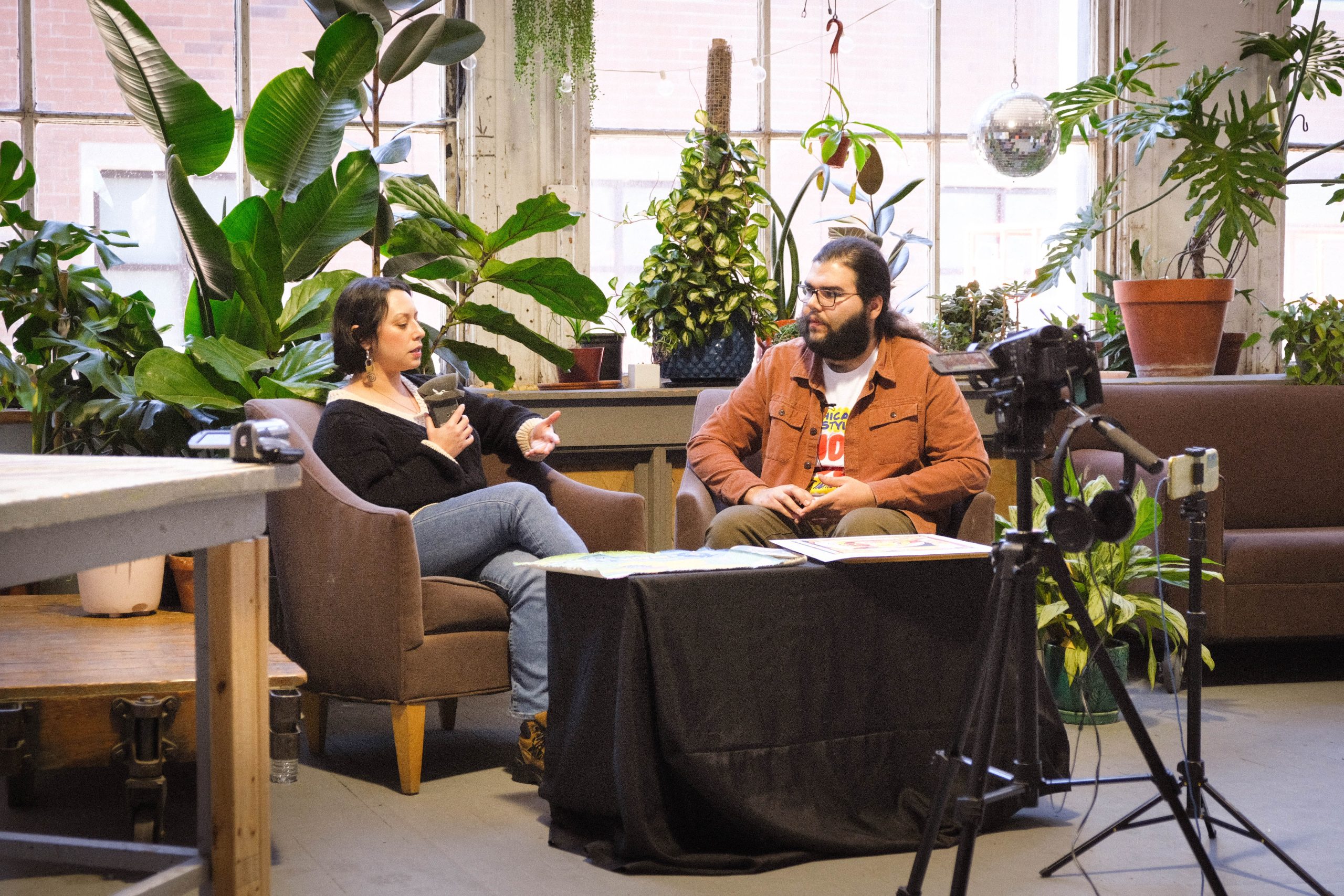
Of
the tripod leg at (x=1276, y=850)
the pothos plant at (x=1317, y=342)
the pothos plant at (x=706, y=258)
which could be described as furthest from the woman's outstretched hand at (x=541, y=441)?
the pothos plant at (x=1317, y=342)

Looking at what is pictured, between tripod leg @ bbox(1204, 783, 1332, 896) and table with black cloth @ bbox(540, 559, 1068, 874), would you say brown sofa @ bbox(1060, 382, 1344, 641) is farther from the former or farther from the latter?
tripod leg @ bbox(1204, 783, 1332, 896)

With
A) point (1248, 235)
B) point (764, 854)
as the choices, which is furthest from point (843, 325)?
point (1248, 235)

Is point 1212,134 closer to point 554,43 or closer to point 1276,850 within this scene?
point 554,43

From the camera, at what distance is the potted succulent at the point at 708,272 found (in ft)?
13.2

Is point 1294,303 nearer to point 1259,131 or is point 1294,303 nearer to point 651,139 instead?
point 1259,131

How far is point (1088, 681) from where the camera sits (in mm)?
3396

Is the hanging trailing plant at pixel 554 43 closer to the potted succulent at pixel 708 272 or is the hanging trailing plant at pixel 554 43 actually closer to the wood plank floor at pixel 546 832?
the potted succulent at pixel 708 272

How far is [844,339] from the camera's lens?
3.21 m

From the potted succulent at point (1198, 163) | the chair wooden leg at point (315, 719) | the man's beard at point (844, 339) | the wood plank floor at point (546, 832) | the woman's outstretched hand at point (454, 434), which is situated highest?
the potted succulent at point (1198, 163)

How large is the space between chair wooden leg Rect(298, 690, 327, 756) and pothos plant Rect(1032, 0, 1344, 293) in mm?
2914

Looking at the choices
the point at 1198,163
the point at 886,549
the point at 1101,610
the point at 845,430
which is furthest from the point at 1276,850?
the point at 1198,163

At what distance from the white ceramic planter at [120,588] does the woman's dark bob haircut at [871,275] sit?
1.76 m

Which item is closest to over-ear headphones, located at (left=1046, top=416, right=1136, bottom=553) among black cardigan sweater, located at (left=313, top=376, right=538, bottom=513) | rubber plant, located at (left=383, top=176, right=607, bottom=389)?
→ black cardigan sweater, located at (left=313, top=376, right=538, bottom=513)

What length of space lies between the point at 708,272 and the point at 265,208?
1.34m
